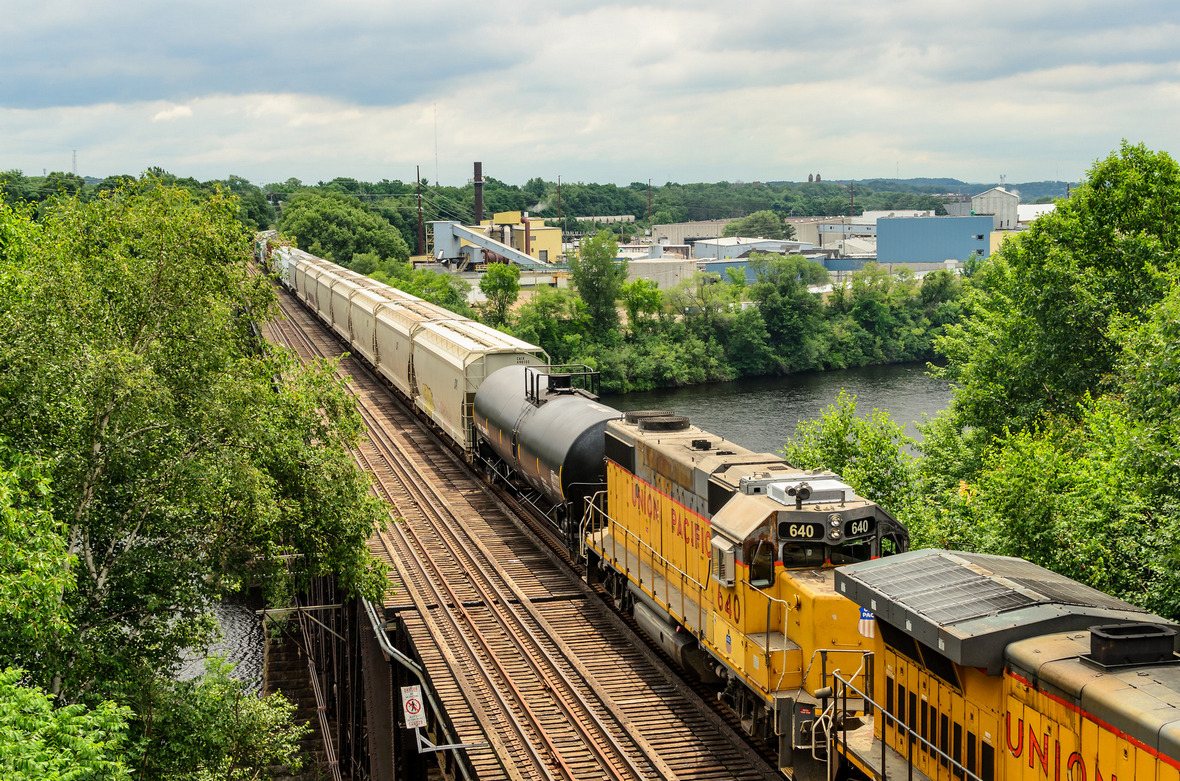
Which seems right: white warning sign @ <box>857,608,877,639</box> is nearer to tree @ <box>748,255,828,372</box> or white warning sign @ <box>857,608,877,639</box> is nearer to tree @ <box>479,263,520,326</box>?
tree @ <box>479,263,520,326</box>

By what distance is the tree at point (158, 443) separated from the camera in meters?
13.1

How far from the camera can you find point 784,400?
74.8 metres

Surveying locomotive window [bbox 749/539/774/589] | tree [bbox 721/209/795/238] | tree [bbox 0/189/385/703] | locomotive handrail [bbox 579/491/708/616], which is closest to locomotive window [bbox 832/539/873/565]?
locomotive window [bbox 749/539/774/589]

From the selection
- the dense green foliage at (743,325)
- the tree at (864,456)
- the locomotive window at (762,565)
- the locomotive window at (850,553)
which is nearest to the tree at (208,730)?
the locomotive window at (762,565)

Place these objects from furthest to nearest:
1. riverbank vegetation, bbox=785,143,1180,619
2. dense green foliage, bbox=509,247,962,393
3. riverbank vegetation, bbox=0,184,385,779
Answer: dense green foliage, bbox=509,247,962,393 → riverbank vegetation, bbox=785,143,1180,619 → riverbank vegetation, bbox=0,184,385,779

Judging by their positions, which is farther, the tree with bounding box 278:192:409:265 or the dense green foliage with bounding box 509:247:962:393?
the tree with bounding box 278:192:409:265

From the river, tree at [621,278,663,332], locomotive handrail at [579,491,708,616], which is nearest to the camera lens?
locomotive handrail at [579,491,708,616]

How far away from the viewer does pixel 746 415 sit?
68.8 metres

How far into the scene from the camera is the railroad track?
14875mm

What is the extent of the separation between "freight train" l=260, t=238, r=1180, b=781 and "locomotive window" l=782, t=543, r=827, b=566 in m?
0.02

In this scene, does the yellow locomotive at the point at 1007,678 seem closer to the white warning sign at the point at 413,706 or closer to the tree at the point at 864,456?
the white warning sign at the point at 413,706

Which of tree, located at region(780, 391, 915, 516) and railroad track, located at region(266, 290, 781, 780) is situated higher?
tree, located at region(780, 391, 915, 516)

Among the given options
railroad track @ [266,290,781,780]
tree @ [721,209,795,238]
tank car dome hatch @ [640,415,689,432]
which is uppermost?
tree @ [721,209,795,238]

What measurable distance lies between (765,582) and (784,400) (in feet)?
203
